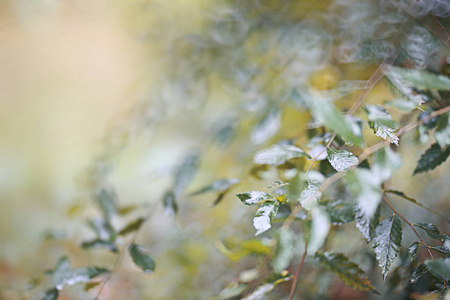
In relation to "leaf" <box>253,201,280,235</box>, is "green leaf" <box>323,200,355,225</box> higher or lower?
lower

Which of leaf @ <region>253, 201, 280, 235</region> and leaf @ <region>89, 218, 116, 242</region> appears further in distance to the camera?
leaf @ <region>89, 218, 116, 242</region>

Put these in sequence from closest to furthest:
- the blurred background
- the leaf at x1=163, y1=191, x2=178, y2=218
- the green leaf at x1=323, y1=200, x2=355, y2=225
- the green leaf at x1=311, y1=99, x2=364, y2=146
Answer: the green leaf at x1=311, y1=99, x2=364, y2=146
the green leaf at x1=323, y1=200, x2=355, y2=225
the leaf at x1=163, y1=191, x2=178, y2=218
the blurred background

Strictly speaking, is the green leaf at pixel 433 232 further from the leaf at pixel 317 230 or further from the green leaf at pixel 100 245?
the green leaf at pixel 100 245

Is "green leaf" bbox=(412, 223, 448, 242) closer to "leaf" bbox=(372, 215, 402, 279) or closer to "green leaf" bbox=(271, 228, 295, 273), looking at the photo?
"leaf" bbox=(372, 215, 402, 279)

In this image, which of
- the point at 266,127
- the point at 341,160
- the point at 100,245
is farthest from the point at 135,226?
the point at 341,160

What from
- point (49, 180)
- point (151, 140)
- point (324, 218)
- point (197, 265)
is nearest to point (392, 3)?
point (324, 218)

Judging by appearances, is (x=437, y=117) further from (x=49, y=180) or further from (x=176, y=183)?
(x=49, y=180)

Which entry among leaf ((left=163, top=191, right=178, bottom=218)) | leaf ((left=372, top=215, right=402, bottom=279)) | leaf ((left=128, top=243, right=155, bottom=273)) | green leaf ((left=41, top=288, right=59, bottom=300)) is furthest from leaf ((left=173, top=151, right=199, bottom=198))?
leaf ((left=372, top=215, right=402, bottom=279))
